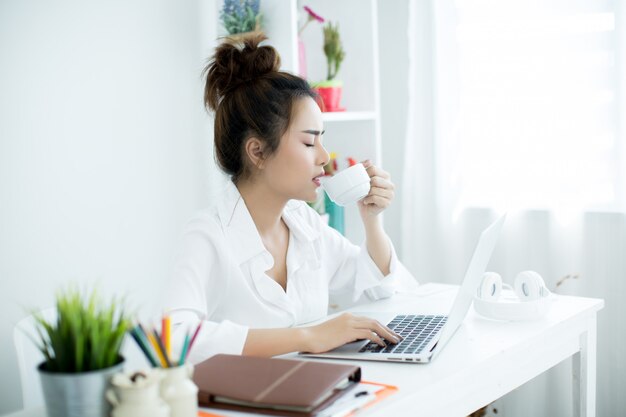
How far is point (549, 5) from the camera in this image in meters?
2.46

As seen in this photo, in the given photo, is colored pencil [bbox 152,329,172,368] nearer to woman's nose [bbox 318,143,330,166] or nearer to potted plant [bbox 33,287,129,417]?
potted plant [bbox 33,287,129,417]

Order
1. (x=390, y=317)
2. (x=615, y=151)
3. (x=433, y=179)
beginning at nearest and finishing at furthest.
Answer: (x=390, y=317)
(x=615, y=151)
(x=433, y=179)

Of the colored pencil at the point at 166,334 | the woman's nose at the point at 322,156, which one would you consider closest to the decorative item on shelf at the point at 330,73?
the woman's nose at the point at 322,156

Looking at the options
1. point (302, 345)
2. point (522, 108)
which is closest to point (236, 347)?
point (302, 345)

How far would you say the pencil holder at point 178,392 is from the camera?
93 cm

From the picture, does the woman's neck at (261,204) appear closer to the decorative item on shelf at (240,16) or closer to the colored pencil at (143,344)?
the colored pencil at (143,344)

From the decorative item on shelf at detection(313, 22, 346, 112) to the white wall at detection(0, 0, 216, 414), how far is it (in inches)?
20.2

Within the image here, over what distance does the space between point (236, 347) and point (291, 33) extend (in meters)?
1.41

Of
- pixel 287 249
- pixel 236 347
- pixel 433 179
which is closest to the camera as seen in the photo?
pixel 236 347

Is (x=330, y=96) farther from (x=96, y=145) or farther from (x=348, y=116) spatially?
(x=96, y=145)

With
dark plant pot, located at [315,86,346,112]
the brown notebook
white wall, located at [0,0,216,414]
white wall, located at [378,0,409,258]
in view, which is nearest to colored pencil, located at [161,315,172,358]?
the brown notebook

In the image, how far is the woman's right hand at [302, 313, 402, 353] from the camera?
1405 millimetres

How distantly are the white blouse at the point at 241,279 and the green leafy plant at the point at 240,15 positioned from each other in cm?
91

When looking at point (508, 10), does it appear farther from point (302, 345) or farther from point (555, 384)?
point (302, 345)
